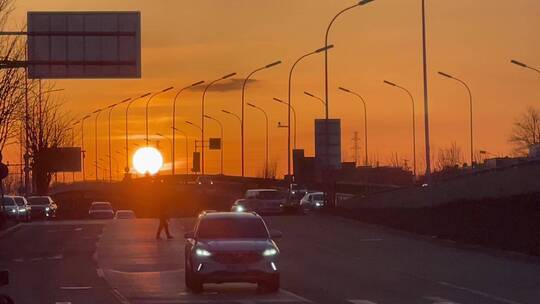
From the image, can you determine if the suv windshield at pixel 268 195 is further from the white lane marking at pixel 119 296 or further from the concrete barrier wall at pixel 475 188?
the white lane marking at pixel 119 296

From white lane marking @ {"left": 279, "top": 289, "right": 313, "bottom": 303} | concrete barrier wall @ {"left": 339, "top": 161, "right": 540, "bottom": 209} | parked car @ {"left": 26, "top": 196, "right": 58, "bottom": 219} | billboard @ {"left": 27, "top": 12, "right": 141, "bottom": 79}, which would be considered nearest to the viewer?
white lane marking @ {"left": 279, "top": 289, "right": 313, "bottom": 303}

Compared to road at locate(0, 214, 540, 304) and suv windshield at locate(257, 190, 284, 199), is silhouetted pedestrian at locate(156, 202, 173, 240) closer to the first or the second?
road at locate(0, 214, 540, 304)

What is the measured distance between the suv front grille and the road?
724 millimetres

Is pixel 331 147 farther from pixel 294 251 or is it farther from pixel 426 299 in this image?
pixel 426 299

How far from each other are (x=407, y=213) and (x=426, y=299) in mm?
39623

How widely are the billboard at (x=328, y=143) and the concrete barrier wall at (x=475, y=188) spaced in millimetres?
5009

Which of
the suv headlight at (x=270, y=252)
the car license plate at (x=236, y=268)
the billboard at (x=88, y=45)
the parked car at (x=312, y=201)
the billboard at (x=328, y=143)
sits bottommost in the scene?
the car license plate at (x=236, y=268)

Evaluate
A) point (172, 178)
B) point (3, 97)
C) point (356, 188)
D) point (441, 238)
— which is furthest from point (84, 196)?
point (441, 238)

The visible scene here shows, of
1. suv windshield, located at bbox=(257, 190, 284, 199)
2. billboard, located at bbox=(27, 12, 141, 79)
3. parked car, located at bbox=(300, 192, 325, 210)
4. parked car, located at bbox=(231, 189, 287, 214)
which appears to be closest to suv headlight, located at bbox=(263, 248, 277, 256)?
billboard, located at bbox=(27, 12, 141, 79)

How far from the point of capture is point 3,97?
5744 cm

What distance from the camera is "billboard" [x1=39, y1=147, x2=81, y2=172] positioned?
10578cm

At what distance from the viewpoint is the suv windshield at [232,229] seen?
27505 millimetres

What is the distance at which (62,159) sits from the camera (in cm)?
11812

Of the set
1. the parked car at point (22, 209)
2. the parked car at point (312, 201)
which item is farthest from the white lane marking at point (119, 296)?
the parked car at point (312, 201)
